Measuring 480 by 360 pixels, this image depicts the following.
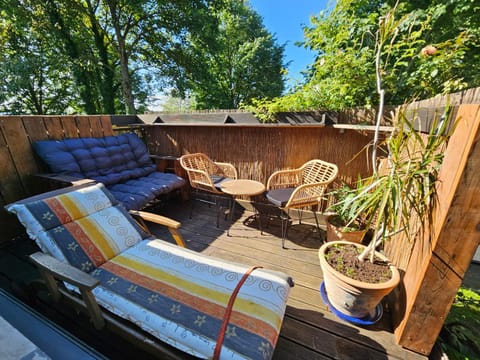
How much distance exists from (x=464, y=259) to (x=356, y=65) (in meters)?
1.92

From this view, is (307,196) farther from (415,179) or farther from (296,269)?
(415,179)

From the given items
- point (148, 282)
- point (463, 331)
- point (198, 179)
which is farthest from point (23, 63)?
point (463, 331)

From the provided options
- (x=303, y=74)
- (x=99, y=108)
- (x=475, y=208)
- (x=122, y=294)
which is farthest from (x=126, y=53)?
(x=475, y=208)

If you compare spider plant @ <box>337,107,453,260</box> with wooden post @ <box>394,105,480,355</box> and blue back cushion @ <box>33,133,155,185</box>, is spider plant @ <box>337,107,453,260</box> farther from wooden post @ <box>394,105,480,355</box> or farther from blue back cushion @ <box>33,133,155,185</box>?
blue back cushion @ <box>33,133,155,185</box>

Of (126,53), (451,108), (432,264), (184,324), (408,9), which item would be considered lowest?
(184,324)

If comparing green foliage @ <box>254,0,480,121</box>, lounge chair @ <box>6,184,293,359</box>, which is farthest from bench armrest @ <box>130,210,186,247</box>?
green foliage @ <box>254,0,480,121</box>

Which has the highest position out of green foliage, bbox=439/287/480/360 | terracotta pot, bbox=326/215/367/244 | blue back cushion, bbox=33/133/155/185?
blue back cushion, bbox=33/133/155/185

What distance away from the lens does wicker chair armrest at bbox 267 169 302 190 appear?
2643 mm

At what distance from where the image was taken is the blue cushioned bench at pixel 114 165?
2.16 m

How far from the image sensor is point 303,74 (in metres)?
3.28

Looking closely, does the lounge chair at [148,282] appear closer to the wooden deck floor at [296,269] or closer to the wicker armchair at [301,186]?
the wooden deck floor at [296,269]

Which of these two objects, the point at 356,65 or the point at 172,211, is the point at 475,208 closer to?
the point at 356,65

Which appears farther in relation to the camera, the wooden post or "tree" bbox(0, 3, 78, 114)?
"tree" bbox(0, 3, 78, 114)

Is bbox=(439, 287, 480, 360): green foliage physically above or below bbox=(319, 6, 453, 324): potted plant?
below
